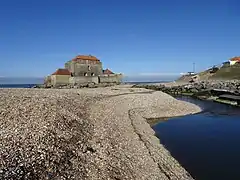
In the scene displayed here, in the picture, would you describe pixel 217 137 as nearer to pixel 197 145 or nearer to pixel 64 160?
pixel 197 145

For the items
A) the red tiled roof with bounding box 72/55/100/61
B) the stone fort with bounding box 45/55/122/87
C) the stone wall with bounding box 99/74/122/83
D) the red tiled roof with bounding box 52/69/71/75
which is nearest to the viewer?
the stone fort with bounding box 45/55/122/87

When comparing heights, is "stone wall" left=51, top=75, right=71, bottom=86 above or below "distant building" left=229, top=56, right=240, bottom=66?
below

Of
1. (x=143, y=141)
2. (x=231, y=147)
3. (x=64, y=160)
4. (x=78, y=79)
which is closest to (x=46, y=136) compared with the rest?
(x=64, y=160)

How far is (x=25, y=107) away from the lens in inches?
691

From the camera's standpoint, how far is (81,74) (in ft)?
272

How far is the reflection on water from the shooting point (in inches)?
535

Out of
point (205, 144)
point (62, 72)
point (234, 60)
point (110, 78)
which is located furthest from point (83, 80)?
point (234, 60)

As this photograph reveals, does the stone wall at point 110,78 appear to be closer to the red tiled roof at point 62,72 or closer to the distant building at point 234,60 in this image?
the red tiled roof at point 62,72

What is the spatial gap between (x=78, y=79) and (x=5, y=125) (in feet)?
223

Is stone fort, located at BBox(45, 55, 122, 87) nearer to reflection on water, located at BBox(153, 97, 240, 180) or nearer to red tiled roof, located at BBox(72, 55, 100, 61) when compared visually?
red tiled roof, located at BBox(72, 55, 100, 61)

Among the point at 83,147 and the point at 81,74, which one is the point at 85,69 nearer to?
the point at 81,74

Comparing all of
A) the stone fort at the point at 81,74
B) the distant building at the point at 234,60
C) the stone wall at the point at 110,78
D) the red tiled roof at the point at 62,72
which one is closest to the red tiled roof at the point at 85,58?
the stone fort at the point at 81,74

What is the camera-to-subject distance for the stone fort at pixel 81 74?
80.8 m

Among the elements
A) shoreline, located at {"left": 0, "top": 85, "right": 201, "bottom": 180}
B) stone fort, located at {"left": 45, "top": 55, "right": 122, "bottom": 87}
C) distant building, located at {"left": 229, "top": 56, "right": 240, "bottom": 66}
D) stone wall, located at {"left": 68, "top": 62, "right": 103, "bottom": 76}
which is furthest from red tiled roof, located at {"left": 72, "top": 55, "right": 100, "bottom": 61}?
shoreline, located at {"left": 0, "top": 85, "right": 201, "bottom": 180}
